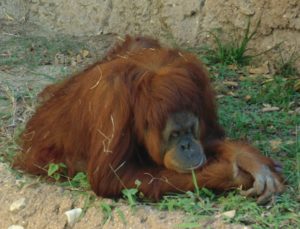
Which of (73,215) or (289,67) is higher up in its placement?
(289,67)

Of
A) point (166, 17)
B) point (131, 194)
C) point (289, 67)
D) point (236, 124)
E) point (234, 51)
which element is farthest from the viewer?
point (166, 17)

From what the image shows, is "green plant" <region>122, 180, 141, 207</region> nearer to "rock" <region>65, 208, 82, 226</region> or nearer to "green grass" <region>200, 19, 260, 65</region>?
"rock" <region>65, 208, 82, 226</region>

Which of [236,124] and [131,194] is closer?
[131,194]

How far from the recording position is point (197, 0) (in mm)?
5070

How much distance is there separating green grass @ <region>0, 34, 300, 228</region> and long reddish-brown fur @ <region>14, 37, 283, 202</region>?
64 millimetres

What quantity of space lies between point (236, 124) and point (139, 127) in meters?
0.97

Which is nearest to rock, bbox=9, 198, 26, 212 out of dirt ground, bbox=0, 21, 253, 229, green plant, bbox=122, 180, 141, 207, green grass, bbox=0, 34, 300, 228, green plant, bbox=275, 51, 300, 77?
dirt ground, bbox=0, 21, 253, 229

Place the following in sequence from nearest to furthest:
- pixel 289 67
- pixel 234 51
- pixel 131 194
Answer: pixel 131 194, pixel 289 67, pixel 234 51

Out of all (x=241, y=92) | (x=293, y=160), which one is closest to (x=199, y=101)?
(x=293, y=160)

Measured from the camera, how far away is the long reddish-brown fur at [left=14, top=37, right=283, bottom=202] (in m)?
3.23

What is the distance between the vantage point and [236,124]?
13.4 feet

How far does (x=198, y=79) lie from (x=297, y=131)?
84 cm

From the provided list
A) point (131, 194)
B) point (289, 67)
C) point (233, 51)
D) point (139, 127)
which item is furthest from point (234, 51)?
point (131, 194)

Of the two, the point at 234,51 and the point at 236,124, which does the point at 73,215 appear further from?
the point at 234,51
